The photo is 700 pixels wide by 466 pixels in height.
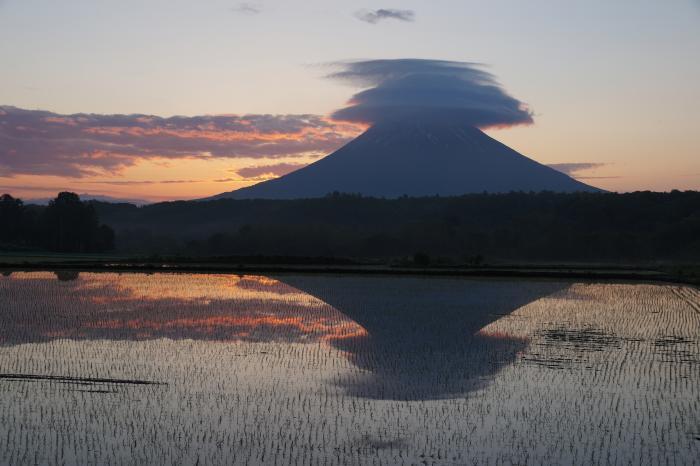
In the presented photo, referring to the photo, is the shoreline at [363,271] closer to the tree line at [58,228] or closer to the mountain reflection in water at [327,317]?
the mountain reflection in water at [327,317]

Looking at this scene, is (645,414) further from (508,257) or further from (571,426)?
(508,257)

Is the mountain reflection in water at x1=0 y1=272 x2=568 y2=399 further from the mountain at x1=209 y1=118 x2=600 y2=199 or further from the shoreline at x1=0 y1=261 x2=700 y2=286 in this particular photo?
the mountain at x1=209 y1=118 x2=600 y2=199

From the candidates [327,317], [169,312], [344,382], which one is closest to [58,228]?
[169,312]

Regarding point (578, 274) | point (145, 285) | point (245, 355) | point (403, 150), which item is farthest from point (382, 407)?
point (403, 150)

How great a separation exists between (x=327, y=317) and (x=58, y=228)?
2145 inches

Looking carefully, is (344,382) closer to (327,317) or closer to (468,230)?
(327,317)

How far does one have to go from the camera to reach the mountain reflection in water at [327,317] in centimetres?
1583

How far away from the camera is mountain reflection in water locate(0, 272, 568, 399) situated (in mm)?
15828

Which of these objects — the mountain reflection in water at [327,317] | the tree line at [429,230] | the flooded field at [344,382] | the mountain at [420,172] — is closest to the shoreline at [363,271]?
the mountain reflection in water at [327,317]

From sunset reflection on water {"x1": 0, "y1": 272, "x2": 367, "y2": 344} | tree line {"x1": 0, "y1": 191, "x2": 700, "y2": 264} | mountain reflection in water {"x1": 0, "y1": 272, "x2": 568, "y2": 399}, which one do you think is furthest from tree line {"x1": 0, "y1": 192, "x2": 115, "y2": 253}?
sunset reflection on water {"x1": 0, "y1": 272, "x2": 367, "y2": 344}

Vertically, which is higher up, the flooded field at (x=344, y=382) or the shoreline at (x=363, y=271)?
the shoreline at (x=363, y=271)

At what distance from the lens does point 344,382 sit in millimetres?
14312

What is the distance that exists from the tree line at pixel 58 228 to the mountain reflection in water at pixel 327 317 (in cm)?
3577

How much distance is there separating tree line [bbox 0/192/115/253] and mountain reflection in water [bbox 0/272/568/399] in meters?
35.8
